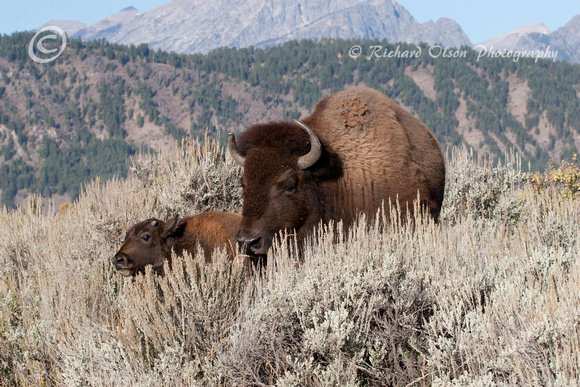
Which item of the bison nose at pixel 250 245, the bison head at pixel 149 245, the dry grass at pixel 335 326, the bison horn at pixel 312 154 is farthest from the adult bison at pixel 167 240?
Result: the bison horn at pixel 312 154

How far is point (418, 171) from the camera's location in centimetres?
561

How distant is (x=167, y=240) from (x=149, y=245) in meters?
0.20

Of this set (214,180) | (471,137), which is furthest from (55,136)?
(214,180)

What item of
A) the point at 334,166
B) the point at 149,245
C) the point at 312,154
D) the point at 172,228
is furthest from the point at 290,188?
A: the point at 149,245

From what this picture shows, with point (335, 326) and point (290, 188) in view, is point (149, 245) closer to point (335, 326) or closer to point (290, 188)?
point (290, 188)

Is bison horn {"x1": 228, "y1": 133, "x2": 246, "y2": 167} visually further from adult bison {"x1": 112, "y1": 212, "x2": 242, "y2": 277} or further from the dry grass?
the dry grass

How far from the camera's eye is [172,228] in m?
5.83

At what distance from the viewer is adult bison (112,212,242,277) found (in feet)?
18.5

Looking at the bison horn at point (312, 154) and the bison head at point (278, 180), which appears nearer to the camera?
the bison head at point (278, 180)

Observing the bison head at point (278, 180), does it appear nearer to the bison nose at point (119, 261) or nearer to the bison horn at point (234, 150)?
the bison horn at point (234, 150)

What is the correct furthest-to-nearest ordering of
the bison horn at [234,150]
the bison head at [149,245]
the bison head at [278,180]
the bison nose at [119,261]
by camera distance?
the bison head at [149,245], the bison nose at [119,261], the bison horn at [234,150], the bison head at [278,180]

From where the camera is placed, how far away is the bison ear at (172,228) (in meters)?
5.78

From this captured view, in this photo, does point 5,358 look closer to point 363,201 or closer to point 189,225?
point 189,225

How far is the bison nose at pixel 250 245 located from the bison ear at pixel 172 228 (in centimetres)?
127
